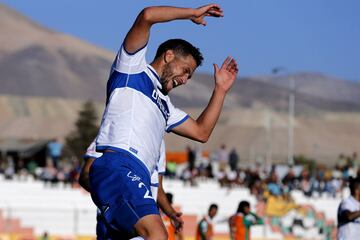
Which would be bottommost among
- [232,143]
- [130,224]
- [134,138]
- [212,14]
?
[130,224]

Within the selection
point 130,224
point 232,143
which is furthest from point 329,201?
point 232,143

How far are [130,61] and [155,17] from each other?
41cm

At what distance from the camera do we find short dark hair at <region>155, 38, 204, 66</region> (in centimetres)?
755

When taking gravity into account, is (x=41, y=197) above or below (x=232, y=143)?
below

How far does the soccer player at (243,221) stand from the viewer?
16969 millimetres

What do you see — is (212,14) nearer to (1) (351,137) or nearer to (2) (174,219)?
(2) (174,219)

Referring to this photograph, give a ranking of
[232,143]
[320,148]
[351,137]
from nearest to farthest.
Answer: [232,143] < [320,148] < [351,137]

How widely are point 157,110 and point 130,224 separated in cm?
82

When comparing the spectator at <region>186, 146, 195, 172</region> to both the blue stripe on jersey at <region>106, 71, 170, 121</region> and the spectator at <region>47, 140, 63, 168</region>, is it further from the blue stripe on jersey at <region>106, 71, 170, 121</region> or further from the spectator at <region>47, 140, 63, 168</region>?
the blue stripe on jersey at <region>106, 71, 170, 121</region>

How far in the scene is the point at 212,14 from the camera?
724cm

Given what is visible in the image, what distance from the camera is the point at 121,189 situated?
7141 millimetres

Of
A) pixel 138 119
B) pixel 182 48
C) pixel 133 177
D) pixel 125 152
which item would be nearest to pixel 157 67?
pixel 182 48

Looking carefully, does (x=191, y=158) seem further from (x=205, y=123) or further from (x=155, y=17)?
(x=155, y=17)

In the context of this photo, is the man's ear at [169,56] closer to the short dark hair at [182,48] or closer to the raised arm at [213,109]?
Result: the short dark hair at [182,48]
